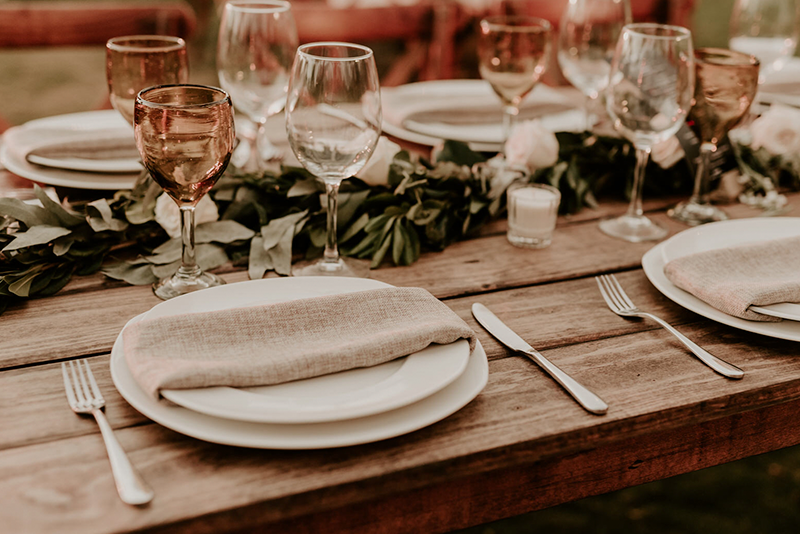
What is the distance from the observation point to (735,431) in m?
0.78

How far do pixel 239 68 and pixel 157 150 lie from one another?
421 mm

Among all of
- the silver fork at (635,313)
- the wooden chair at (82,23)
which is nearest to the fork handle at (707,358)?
the silver fork at (635,313)

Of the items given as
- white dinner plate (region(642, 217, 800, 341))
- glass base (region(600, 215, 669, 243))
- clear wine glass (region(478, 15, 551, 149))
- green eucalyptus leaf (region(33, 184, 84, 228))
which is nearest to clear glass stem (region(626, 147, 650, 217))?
glass base (region(600, 215, 669, 243))

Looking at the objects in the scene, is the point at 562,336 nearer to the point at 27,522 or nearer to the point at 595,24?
the point at 27,522

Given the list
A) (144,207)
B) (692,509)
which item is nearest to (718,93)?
(144,207)

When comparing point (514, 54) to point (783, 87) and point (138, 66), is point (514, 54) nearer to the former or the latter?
point (138, 66)

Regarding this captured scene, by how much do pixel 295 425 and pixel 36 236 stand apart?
0.49 meters

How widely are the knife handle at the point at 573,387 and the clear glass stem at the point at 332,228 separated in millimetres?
304

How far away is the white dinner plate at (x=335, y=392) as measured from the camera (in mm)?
591

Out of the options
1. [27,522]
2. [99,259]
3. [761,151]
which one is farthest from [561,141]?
[27,522]

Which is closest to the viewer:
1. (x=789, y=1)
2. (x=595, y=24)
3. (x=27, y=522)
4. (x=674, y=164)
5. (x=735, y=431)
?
(x=27, y=522)

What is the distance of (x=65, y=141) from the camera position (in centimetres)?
119

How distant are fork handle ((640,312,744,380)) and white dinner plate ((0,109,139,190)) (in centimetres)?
77

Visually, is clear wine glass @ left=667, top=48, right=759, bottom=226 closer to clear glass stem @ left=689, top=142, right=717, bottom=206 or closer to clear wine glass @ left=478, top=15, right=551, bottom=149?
clear glass stem @ left=689, top=142, right=717, bottom=206
